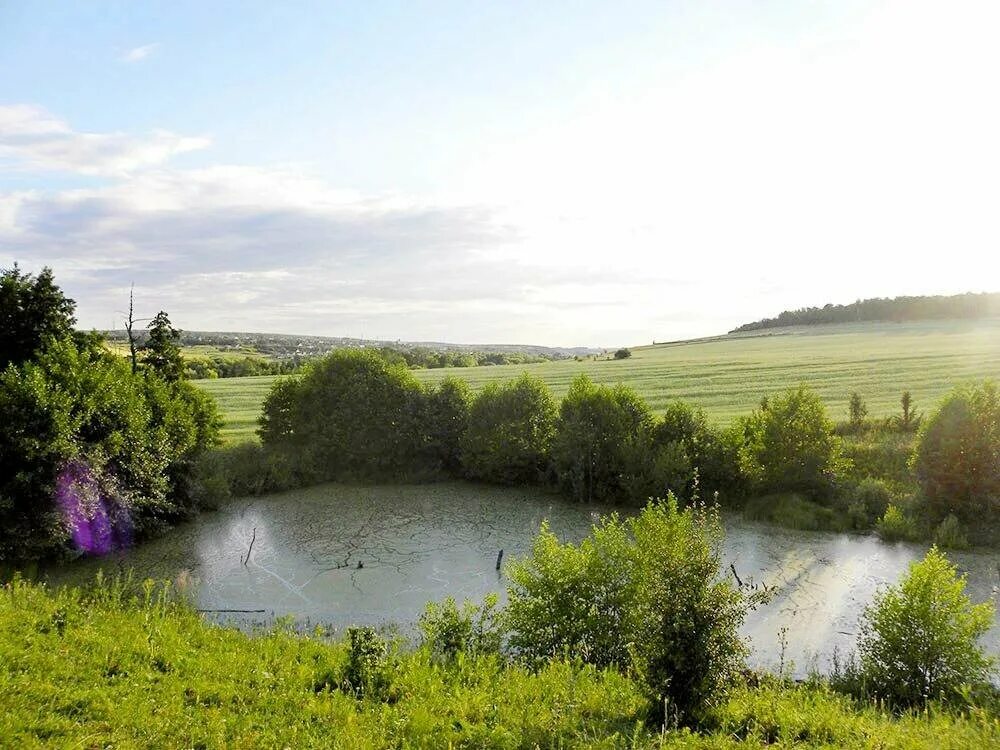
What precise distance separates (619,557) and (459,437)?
18.5 m

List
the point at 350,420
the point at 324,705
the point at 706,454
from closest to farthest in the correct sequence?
the point at 324,705
the point at 706,454
the point at 350,420

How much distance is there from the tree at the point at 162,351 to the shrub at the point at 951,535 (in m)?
30.0

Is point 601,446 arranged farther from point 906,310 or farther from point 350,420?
point 906,310

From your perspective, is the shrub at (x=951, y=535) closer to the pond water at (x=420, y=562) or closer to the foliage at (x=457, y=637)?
the pond water at (x=420, y=562)

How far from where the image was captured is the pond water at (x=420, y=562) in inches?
586

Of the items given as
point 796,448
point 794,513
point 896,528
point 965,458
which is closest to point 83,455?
point 794,513

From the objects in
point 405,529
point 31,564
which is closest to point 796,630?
point 405,529

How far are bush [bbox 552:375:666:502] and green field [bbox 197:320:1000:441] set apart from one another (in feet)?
30.4

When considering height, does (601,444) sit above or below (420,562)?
above

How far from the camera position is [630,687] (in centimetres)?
950

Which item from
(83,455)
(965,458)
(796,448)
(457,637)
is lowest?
(457,637)

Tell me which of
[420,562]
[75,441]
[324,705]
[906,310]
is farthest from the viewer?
[906,310]

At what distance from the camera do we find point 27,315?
23.1 m

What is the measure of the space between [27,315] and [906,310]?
97.5m
